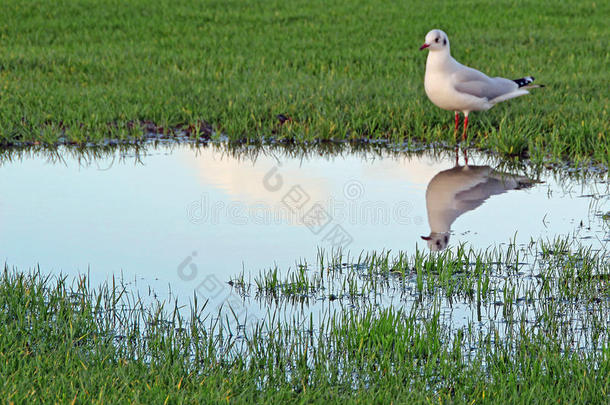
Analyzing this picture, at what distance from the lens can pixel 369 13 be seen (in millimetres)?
21547

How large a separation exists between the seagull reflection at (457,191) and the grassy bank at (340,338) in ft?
2.93

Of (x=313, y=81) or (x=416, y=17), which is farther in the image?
(x=416, y=17)

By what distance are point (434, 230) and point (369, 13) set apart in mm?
15206

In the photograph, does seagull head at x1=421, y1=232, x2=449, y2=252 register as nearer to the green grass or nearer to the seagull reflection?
the seagull reflection

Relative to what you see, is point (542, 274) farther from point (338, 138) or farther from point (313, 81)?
point (313, 81)

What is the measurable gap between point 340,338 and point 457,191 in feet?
12.9

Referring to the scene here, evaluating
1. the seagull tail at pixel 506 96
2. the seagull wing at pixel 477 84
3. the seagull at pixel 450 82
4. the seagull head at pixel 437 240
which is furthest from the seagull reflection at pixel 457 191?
the seagull tail at pixel 506 96

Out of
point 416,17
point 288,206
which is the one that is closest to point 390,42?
point 416,17

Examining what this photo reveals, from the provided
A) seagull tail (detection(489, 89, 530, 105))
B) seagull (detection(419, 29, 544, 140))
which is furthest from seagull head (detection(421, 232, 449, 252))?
seagull tail (detection(489, 89, 530, 105))

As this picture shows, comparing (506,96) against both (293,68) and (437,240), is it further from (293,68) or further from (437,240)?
(293,68)

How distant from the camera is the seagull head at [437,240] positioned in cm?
673

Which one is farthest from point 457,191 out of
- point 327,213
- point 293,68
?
point 293,68

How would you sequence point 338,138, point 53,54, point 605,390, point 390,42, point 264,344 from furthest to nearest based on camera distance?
point 390,42 < point 53,54 < point 338,138 < point 264,344 < point 605,390

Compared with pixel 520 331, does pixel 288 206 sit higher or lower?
→ higher
